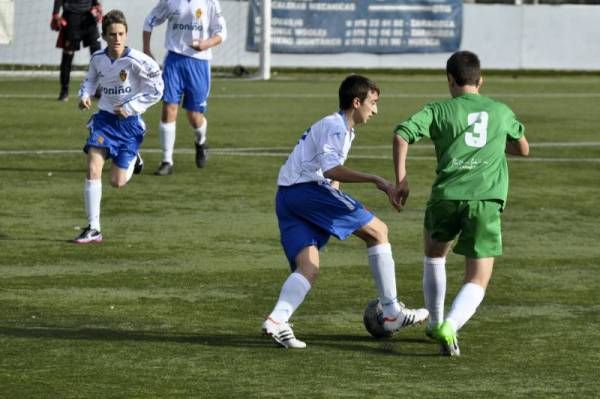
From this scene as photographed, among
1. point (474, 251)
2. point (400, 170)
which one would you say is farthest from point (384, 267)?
point (400, 170)

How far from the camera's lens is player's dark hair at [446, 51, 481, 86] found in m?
8.90

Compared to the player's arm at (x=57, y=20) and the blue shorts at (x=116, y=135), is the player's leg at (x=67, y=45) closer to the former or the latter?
the player's arm at (x=57, y=20)

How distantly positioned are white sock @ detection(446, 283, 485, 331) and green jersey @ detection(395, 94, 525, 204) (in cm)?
50

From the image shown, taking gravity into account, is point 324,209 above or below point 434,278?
above

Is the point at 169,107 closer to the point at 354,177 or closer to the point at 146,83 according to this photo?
the point at 146,83

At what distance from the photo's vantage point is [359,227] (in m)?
9.21

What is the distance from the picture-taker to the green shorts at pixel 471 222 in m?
8.77

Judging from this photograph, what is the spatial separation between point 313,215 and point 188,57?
8.63 meters

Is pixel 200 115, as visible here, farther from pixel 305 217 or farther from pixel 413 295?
pixel 305 217

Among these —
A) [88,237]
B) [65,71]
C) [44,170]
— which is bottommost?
[44,170]

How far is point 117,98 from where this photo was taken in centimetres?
1344

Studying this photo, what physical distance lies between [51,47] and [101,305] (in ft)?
72.6

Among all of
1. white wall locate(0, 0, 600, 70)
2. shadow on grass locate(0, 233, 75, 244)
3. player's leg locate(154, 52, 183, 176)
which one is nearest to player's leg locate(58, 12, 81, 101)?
white wall locate(0, 0, 600, 70)

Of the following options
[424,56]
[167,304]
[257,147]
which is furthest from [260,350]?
[424,56]
